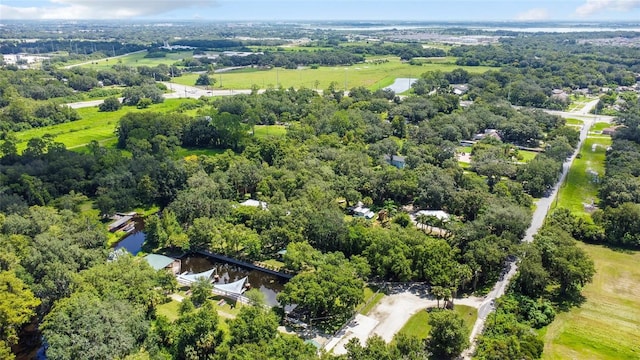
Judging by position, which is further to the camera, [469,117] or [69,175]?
[469,117]

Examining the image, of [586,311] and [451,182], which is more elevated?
[451,182]

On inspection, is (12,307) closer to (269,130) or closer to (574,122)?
(269,130)

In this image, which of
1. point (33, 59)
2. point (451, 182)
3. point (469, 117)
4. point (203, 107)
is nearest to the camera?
point (451, 182)

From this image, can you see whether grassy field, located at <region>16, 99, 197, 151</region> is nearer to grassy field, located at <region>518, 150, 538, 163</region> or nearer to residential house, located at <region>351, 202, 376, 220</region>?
residential house, located at <region>351, 202, 376, 220</region>

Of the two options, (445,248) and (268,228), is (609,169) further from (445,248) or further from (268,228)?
(268,228)

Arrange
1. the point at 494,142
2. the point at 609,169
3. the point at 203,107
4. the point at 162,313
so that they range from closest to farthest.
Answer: the point at 162,313
the point at 609,169
the point at 494,142
the point at 203,107

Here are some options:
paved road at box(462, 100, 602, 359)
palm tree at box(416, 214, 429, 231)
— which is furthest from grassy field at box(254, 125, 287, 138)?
paved road at box(462, 100, 602, 359)

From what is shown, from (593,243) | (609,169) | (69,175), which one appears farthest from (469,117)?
(69,175)
